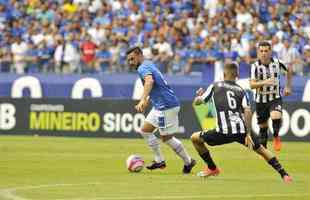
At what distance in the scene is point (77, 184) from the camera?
14.7 metres

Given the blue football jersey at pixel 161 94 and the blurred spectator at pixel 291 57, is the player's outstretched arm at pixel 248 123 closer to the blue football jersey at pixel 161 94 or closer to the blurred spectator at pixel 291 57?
the blue football jersey at pixel 161 94

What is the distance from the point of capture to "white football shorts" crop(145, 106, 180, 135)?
55.3 feet

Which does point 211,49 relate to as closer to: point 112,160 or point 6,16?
point 6,16

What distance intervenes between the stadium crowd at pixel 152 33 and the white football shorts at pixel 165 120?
12.2m

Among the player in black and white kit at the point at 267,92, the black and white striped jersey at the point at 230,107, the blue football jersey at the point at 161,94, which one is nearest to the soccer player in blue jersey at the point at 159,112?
the blue football jersey at the point at 161,94

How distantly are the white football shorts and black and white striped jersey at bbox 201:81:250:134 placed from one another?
189cm

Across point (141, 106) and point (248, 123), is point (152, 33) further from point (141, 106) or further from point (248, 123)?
point (248, 123)

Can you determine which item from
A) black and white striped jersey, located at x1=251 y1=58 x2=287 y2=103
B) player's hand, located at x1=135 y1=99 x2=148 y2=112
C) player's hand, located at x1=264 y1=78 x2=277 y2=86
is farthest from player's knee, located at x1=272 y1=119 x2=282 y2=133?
player's hand, located at x1=135 y1=99 x2=148 y2=112

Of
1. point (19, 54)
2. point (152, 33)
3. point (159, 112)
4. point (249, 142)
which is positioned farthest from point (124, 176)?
point (19, 54)

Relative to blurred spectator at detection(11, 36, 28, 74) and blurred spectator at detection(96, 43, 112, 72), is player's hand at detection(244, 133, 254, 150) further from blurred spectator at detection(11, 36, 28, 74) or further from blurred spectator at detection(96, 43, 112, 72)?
blurred spectator at detection(11, 36, 28, 74)

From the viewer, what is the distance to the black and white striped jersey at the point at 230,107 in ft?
49.1

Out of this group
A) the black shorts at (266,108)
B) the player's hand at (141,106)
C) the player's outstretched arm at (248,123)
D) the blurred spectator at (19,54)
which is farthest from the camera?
the blurred spectator at (19,54)

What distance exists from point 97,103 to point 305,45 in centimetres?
677

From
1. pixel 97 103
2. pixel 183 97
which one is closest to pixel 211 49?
pixel 183 97
